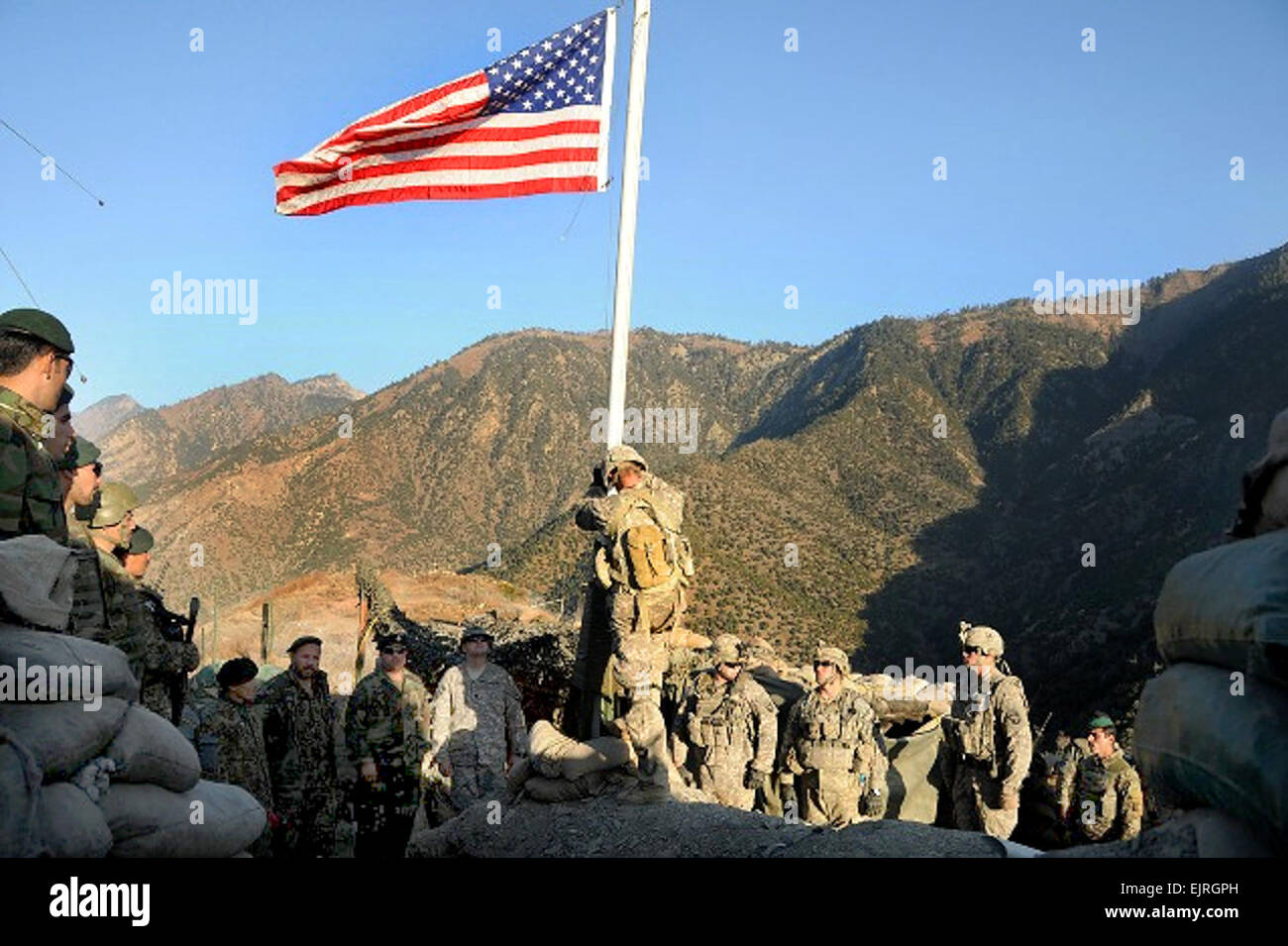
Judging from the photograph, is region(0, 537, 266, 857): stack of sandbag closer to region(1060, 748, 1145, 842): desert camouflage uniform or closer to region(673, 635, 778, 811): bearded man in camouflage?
region(673, 635, 778, 811): bearded man in camouflage

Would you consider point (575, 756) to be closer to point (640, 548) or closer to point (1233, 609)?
point (640, 548)

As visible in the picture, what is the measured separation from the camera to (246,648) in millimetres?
22312

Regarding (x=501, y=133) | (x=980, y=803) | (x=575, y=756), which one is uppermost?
(x=501, y=133)

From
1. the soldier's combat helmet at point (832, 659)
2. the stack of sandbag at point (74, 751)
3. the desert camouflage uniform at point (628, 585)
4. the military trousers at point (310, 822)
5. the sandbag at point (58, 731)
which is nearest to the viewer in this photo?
Answer: the stack of sandbag at point (74, 751)

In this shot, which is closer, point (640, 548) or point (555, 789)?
point (555, 789)

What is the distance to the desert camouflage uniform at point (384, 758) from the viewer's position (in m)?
6.88

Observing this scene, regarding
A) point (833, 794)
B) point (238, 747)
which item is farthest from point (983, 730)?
point (238, 747)

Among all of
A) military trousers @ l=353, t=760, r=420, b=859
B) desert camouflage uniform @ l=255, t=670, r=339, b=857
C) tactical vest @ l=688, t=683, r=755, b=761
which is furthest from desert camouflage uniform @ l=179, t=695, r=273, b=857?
tactical vest @ l=688, t=683, r=755, b=761

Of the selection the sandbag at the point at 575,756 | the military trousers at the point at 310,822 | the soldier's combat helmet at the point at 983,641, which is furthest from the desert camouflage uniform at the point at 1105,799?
the military trousers at the point at 310,822

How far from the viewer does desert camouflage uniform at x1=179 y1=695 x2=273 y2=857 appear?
5898 millimetres

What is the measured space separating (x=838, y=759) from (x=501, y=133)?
6.06 meters

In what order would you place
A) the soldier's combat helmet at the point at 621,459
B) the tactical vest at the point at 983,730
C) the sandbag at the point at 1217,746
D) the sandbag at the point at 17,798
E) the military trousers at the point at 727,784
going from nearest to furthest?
1. the sandbag at the point at 1217,746
2. the sandbag at the point at 17,798
3. the soldier's combat helmet at the point at 621,459
4. the tactical vest at the point at 983,730
5. the military trousers at the point at 727,784

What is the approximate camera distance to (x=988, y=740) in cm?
779

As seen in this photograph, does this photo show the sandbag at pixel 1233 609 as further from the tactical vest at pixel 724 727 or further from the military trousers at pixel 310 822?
the tactical vest at pixel 724 727
